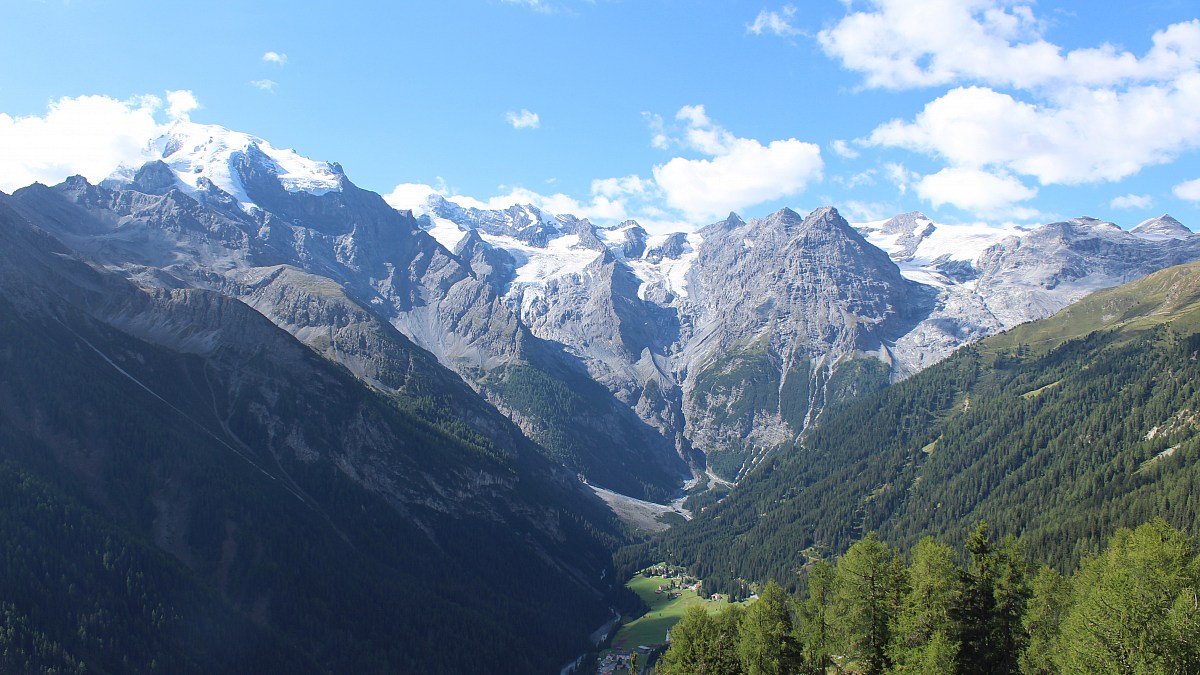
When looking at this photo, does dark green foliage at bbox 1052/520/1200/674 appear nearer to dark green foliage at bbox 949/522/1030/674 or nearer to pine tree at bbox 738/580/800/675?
dark green foliage at bbox 949/522/1030/674

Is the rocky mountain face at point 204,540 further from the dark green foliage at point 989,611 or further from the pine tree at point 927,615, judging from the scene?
the dark green foliage at point 989,611

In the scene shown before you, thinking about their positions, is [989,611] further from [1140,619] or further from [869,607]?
[1140,619]

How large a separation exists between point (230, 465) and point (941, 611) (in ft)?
515

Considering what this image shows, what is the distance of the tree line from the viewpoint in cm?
4706

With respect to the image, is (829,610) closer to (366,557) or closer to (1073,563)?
(1073,563)

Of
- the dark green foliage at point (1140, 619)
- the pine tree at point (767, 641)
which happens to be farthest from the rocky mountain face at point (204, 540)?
the dark green foliage at point (1140, 619)

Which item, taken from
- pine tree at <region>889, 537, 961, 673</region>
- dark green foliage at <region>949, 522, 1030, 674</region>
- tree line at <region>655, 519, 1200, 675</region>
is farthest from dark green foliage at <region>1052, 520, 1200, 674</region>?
pine tree at <region>889, 537, 961, 673</region>

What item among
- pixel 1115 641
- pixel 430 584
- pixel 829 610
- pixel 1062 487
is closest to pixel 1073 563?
pixel 1062 487

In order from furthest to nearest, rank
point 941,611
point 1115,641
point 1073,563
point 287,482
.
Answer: point 287,482
point 1073,563
point 941,611
point 1115,641

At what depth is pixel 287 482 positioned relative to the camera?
18738 centimetres

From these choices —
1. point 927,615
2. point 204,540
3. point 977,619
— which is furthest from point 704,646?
point 204,540

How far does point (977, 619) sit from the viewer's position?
56.7m

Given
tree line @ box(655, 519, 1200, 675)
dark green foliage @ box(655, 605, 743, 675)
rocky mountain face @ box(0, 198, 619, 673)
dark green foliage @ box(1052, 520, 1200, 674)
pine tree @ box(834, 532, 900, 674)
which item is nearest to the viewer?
dark green foliage @ box(1052, 520, 1200, 674)

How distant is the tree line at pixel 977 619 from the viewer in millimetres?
47062
